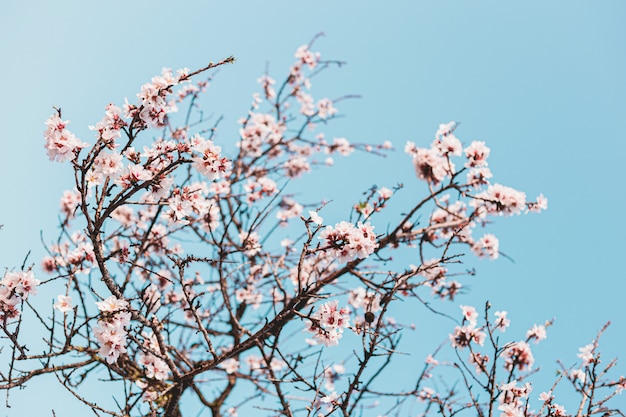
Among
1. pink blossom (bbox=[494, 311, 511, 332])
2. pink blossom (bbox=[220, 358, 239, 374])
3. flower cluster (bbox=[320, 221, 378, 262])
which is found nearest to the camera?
flower cluster (bbox=[320, 221, 378, 262])

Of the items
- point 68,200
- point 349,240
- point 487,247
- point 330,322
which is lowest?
point 330,322

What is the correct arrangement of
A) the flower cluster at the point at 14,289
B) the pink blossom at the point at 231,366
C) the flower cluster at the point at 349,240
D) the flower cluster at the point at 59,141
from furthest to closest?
1. the pink blossom at the point at 231,366
2. the flower cluster at the point at 14,289
3. the flower cluster at the point at 349,240
4. the flower cluster at the point at 59,141

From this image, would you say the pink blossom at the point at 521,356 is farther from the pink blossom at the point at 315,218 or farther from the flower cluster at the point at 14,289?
the flower cluster at the point at 14,289

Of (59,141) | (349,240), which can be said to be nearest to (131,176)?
(59,141)

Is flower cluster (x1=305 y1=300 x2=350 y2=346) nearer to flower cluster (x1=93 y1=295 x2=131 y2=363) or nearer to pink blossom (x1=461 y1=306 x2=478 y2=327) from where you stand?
flower cluster (x1=93 y1=295 x2=131 y2=363)

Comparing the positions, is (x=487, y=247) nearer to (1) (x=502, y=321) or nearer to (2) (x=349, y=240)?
(1) (x=502, y=321)

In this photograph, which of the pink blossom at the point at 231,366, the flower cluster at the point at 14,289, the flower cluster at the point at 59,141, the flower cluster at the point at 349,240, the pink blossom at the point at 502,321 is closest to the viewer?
the flower cluster at the point at 59,141

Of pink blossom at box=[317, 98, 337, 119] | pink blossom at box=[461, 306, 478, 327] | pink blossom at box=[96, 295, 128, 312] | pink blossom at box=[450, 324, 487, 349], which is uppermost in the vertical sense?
pink blossom at box=[317, 98, 337, 119]

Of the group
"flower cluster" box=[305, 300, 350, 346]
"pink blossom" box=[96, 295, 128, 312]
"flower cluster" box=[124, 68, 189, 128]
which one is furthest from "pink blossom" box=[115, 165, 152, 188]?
"flower cluster" box=[305, 300, 350, 346]

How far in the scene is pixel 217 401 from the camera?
5914mm

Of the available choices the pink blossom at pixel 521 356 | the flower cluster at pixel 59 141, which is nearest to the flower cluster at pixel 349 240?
the flower cluster at pixel 59 141

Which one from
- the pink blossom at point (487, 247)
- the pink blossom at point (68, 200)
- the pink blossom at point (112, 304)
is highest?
the pink blossom at point (68, 200)

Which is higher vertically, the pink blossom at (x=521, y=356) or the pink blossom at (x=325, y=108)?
the pink blossom at (x=325, y=108)

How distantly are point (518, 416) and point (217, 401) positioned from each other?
364 cm
